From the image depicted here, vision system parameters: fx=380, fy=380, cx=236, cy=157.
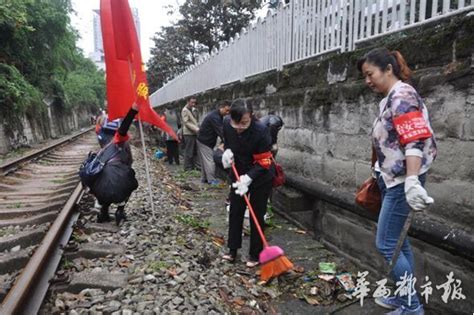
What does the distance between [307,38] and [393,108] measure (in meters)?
3.41

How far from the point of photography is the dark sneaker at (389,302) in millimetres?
3189

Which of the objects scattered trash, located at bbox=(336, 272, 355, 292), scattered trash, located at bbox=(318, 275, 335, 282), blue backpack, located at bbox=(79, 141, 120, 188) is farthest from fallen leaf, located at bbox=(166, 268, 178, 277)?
blue backpack, located at bbox=(79, 141, 120, 188)

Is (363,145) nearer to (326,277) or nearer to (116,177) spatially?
(326,277)

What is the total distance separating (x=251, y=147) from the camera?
4137mm

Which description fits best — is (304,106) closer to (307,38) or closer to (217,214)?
(307,38)

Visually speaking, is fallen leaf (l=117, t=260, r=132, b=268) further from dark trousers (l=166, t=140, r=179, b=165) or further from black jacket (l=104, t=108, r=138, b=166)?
dark trousers (l=166, t=140, r=179, b=165)

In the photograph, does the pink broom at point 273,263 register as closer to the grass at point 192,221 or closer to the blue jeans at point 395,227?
the blue jeans at point 395,227

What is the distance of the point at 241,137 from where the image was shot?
4133 mm

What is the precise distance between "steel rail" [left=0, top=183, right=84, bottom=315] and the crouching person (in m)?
0.54

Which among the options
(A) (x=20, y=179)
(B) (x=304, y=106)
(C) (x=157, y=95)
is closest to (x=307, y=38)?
(B) (x=304, y=106)

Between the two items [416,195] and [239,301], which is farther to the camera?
[239,301]

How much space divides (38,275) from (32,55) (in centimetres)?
2030

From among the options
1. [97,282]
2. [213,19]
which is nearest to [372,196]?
[97,282]

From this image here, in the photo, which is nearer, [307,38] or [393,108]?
[393,108]
